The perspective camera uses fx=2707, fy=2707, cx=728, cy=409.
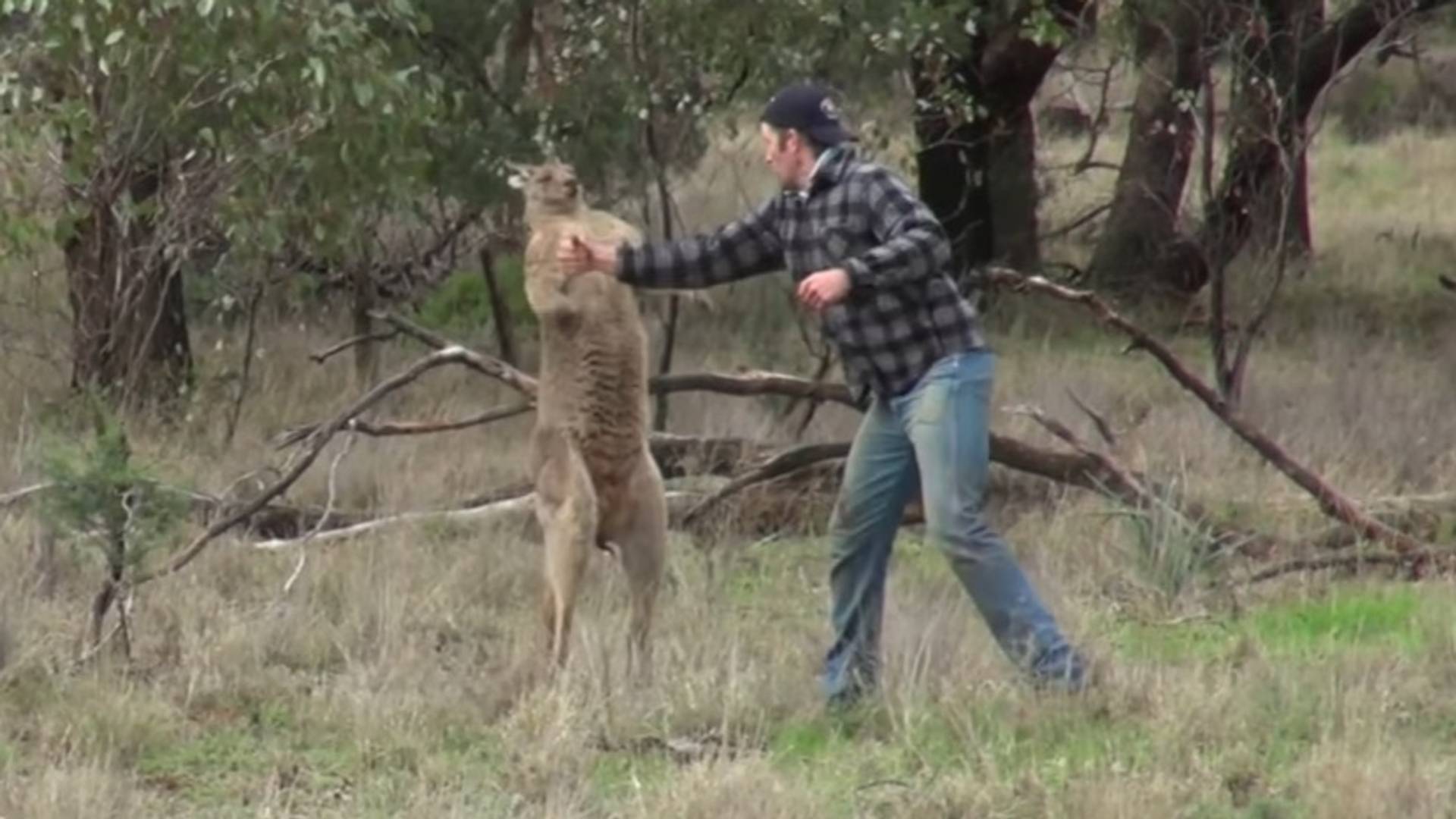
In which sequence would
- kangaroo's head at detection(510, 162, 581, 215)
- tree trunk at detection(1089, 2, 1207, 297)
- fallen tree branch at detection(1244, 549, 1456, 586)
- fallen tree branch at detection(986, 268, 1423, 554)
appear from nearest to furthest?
kangaroo's head at detection(510, 162, 581, 215)
fallen tree branch at detection(1244, 549, 1456, 586)
fallen tree branch at detection(986, 268, 1423, 554)
tree trunk at detection(1089, 2, 1207, 297)

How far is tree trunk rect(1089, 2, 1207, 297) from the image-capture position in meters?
19.7

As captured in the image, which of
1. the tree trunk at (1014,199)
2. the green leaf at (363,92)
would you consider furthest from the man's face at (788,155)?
the tree trunk at (1014,199)

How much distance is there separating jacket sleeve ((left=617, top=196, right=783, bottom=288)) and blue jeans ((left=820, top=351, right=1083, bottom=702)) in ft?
1.87

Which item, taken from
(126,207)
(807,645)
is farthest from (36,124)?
(807,645)

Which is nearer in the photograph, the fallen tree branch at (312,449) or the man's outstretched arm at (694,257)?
the man's outstretched arm at (694,257)

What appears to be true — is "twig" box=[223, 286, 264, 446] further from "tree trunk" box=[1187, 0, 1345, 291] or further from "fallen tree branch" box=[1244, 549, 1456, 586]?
"fallen tree branch" box=[1244, 549, 1456, 586]

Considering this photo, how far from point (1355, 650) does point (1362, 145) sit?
1034 inches

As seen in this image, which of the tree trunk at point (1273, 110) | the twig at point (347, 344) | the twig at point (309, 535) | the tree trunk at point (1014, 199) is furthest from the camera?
the tree trunk at point (1014, 199)

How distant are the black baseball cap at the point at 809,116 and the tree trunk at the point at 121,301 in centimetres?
528

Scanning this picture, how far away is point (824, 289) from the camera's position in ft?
24.0

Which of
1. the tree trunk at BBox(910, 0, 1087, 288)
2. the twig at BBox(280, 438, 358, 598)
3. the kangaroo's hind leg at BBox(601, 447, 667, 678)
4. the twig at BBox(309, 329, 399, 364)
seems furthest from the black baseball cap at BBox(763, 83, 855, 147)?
the tree trunk at BBox(910, 0, 1087, 288)

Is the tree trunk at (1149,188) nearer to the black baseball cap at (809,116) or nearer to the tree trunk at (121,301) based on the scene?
the tree trunk at (121,301)

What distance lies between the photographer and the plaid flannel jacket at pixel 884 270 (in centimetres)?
763

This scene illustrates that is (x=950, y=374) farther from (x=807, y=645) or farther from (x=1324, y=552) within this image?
(x=1324, y=552)
